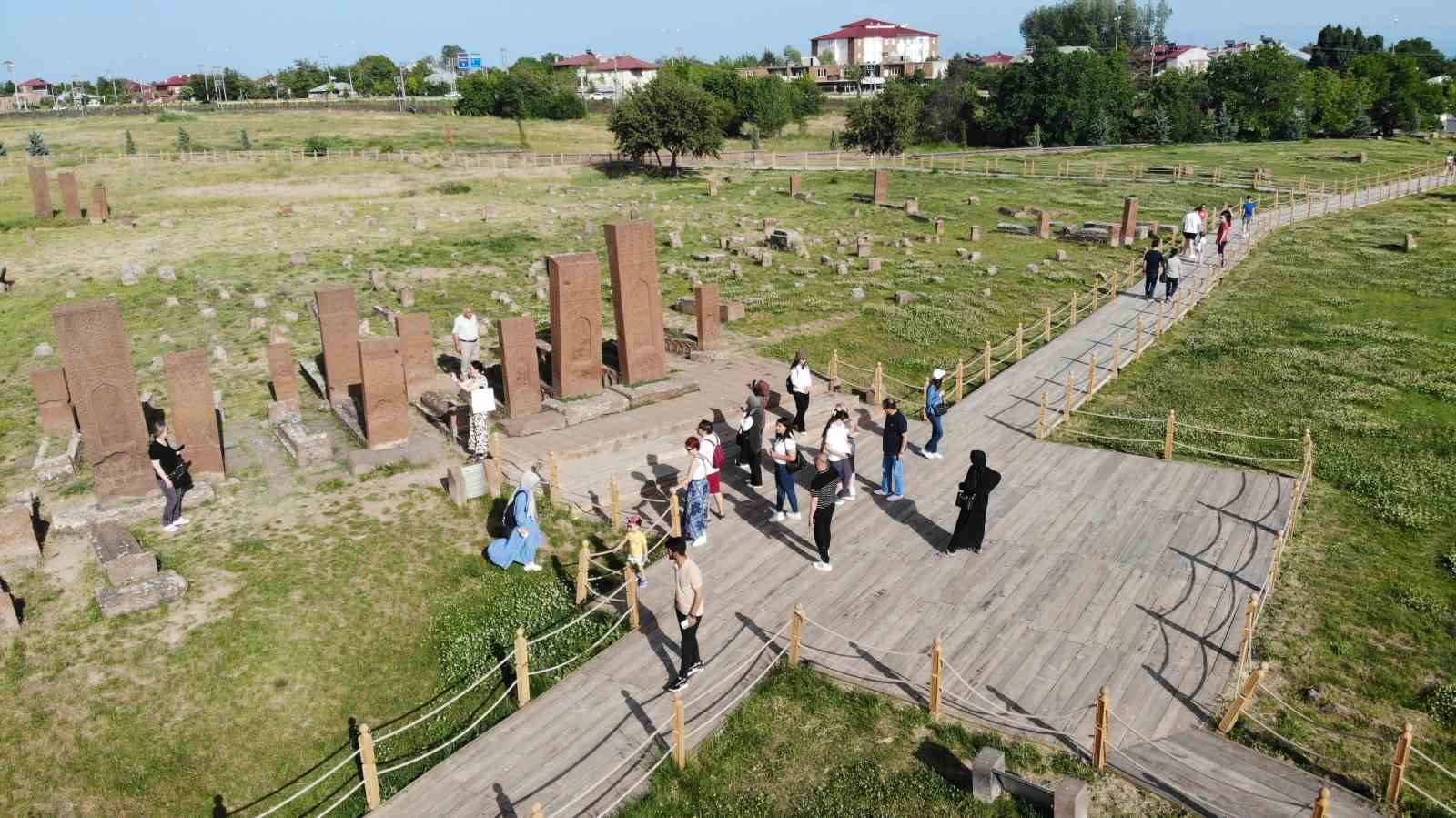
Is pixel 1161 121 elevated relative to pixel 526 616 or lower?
elevated

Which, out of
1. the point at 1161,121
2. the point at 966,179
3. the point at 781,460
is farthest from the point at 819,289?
the point at 1161,121

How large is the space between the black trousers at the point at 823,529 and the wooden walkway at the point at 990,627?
0.38 m

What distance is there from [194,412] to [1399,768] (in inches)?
668

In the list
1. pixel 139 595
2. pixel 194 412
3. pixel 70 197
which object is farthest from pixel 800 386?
pixel 70 197

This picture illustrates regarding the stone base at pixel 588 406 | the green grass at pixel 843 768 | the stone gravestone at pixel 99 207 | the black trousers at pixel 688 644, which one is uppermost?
the stone gravestone at pixel 99 207

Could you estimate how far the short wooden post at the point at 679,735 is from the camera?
9578 millimetres

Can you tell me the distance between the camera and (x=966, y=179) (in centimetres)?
5662

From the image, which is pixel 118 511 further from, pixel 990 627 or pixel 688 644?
pixel 990 627

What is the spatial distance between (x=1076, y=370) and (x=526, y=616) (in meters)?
14.5

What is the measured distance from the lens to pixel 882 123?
6256 centimetres

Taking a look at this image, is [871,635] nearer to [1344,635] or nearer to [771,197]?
[1344,635]

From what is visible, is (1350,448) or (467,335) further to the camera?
(467,335)

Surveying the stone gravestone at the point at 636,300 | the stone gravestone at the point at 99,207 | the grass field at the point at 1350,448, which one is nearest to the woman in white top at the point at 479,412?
the stone gravestone at the point at 636,300

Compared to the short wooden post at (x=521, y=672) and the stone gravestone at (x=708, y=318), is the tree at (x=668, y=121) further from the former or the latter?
the short wooden post at (x=521, y=672)
